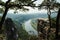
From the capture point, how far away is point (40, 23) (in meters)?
25.4

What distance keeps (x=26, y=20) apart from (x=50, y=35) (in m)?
27.8

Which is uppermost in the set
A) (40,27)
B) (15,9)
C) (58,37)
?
(15,9)

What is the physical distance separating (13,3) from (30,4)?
107 cm

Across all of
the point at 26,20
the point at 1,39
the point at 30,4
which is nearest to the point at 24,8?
the point at 30,4

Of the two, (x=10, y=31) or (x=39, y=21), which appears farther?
(x=39, y=21)

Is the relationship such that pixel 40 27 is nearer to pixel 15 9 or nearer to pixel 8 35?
pixel 8 35

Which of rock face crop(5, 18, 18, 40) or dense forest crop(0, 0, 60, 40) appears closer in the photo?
dense forest crop(0, 0, 60, 40)

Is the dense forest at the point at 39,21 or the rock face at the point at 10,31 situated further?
the rock face at the point at 10,31

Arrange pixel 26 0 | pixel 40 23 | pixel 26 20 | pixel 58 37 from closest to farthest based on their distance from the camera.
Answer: pixel 26 0 < pixel 58 37 < pixel 40 23 < pixel 26 20

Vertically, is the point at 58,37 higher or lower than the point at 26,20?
higher

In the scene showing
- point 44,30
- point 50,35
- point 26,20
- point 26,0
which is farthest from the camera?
point 26,20

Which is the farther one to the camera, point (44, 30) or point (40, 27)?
point (40, 27)

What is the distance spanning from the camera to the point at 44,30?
76.6 ft

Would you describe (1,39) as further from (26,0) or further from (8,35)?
(26,0)
